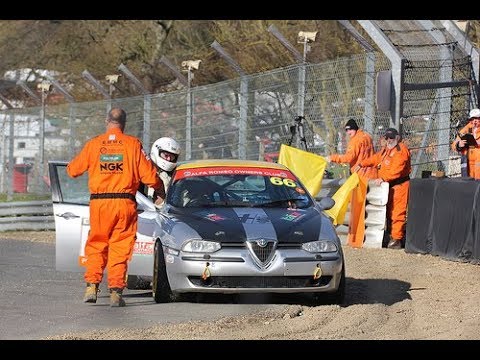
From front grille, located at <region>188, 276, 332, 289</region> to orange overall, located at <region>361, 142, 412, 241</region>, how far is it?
6.15m

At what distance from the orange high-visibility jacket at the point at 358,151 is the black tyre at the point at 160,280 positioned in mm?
6706

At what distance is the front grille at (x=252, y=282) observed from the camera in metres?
11.6

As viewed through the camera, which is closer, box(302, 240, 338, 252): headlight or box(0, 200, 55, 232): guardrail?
box(302, 240, 338, 252): headlight

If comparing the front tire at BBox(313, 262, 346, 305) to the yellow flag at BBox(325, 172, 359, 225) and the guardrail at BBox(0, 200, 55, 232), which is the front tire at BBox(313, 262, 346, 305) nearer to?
the yellow flag at BBox(325, 172, 359, 225)

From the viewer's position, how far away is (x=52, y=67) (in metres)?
36.8

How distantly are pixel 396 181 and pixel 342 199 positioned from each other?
79cm

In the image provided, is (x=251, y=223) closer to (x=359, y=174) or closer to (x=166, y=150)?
(x=166, y=150)

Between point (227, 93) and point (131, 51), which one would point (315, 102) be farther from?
point (131, 51)

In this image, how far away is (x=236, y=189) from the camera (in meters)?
13.1

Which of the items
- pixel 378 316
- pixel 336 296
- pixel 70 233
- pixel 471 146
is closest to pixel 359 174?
pixel 471 146

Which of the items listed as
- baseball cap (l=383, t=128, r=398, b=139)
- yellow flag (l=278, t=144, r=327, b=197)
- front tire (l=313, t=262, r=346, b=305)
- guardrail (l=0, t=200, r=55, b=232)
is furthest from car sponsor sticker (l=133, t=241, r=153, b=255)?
guardrail (l=0, t=200, r=55, b=232)

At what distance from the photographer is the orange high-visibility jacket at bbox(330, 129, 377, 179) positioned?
18.4 meters

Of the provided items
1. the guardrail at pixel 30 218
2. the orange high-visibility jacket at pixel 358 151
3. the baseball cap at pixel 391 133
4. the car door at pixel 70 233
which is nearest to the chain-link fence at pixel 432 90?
the orange high-visibility jacket at pixel 358 151

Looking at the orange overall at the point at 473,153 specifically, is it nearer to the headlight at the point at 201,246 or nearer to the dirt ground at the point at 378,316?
the dirt ground at the point at 378,316
